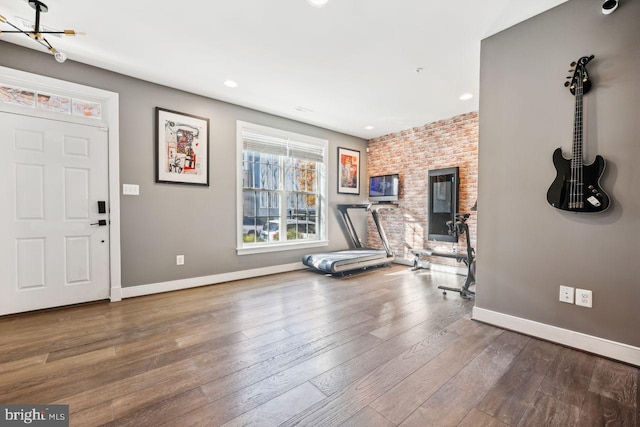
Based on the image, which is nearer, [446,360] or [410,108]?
[446,360]

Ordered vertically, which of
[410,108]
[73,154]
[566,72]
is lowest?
[73,154]

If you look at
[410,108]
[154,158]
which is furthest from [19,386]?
[410,108]

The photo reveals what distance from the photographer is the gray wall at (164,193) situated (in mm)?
3168

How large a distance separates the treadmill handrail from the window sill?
2.20 feet

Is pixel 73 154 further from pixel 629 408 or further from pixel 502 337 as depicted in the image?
pixel 629 408

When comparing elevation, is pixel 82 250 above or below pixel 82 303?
above

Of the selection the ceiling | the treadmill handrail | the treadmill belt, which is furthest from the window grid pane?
the ceiling

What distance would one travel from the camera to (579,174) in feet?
6.77

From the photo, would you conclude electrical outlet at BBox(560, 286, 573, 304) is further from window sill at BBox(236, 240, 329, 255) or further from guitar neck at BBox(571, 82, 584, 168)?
window sill at BBox(236, 240, 329, 255)

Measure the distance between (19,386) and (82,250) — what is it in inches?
69.6

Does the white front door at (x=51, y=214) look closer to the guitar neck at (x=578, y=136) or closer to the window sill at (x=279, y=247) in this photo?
the window sill at (x=279, y=247)

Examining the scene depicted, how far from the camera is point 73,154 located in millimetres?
2992

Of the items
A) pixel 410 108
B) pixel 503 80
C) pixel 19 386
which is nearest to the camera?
pixel 19 386

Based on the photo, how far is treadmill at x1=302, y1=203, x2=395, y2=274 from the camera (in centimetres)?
441
